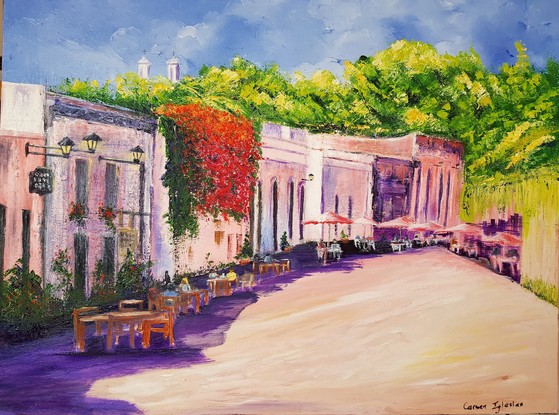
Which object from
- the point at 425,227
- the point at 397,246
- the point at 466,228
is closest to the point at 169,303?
the point at 397,246

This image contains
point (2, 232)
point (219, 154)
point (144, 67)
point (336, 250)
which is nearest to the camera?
point (2, 232)

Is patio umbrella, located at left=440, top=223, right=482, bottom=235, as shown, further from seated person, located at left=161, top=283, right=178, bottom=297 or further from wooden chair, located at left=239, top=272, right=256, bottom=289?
seated person, located at left=161, top=283, right=178, bottom=297

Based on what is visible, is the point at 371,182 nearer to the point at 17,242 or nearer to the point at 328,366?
the point at 328,366

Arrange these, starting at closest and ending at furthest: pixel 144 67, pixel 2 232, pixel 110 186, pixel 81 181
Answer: pixel 2 232 < pixel 81 181 < pixel 110 186 < pixel 144 67

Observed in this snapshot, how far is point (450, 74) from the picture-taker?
16.1ft

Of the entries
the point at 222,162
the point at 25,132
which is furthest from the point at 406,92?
the point at 25,132

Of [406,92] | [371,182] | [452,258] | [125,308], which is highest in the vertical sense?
[406,92]

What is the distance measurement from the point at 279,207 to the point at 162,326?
1136 mm

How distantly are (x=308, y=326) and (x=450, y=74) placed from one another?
2050 mm

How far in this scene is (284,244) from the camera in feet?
16.1

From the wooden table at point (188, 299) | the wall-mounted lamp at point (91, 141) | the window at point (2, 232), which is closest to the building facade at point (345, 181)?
the wooden table at point (188, 299)

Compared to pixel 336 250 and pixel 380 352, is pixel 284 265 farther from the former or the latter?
pixel 380 352

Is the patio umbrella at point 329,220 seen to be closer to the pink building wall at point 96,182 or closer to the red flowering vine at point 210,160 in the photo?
the red flowering vine at point 210,160
